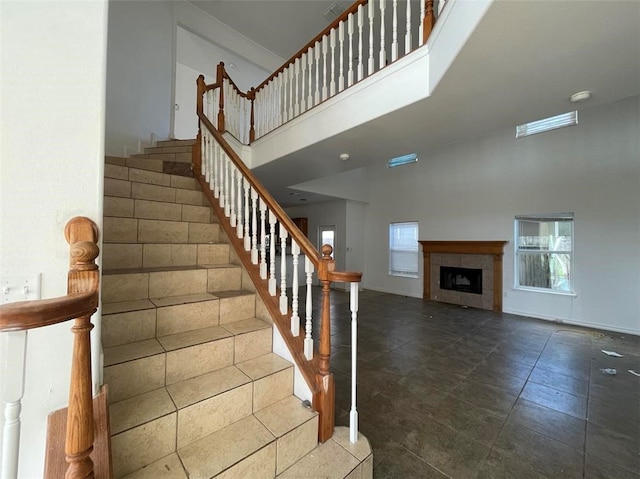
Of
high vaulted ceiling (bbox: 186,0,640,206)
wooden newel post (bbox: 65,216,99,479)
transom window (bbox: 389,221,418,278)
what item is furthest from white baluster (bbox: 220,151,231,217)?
transom window (bbox: 389,221,418,278)

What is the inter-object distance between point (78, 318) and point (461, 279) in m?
6.12

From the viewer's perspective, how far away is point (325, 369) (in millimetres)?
1463

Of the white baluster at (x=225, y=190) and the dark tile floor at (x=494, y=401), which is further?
the white baluster at (x=225, y=190)

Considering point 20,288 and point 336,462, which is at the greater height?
point 20,288

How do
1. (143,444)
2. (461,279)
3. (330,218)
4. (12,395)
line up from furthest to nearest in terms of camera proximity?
(330,218) < (461,279) < (143,444) < (12,395)

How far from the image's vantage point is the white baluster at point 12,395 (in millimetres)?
550

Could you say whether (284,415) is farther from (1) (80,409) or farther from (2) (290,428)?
(1) (80,409)

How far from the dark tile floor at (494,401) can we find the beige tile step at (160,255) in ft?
5.27

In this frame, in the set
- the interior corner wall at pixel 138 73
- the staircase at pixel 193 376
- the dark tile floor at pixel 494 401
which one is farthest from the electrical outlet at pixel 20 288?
the interior corner wall at pixel 138 73

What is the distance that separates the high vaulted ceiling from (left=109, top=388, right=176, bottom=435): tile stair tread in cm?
256

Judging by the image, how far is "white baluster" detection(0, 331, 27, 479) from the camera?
1.81 ft

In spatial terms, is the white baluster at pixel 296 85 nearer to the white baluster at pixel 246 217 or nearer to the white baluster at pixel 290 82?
the white baluster at pixel 290 82

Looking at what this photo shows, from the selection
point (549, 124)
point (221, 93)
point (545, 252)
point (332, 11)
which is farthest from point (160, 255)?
point (549, 124)

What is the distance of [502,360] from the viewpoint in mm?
2799
